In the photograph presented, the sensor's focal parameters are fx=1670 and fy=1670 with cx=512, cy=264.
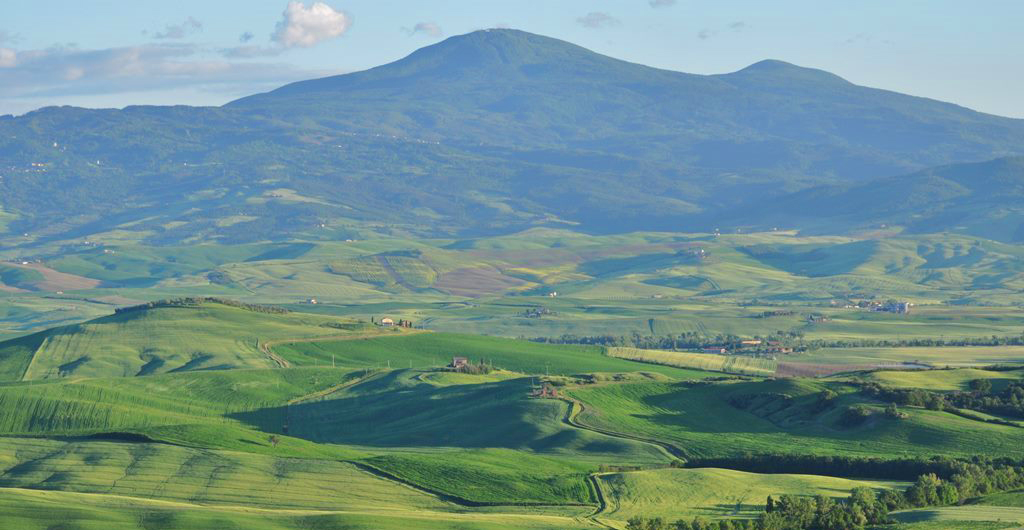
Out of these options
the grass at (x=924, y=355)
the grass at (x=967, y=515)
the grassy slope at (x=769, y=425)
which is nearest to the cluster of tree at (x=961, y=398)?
the grassy slope at (x=769, y=425)

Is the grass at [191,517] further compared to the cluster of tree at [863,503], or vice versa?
the cluster of tree at [863,503]

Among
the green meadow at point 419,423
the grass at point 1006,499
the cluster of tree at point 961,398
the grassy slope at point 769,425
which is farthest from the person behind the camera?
the cluster of tree at point 961,398

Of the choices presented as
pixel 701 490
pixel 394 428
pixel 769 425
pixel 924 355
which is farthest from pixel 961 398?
pixel 924 355

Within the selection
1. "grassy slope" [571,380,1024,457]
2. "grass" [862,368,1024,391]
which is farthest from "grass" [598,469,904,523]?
"grass" [862,368,1024,391]

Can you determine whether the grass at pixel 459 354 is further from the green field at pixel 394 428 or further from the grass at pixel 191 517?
the grass at pixel 191 517

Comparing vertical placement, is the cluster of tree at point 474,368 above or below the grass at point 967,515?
below

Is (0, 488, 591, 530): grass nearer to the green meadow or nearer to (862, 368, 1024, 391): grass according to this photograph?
the green meadow

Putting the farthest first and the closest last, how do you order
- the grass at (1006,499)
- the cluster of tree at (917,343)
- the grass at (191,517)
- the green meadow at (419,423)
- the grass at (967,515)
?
the cluster of tree at (917,343) → the green meadow at (419,423) → the grass at (1006,499) → the grass at (967,515) → the grass at (191,517)
